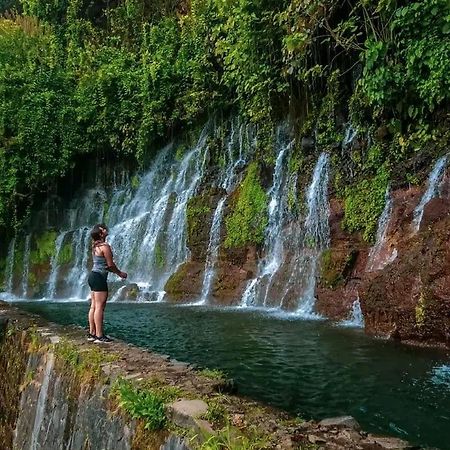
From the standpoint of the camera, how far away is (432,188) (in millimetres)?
10422

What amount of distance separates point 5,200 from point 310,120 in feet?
41.2

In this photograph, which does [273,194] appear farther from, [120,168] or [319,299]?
[120,168]

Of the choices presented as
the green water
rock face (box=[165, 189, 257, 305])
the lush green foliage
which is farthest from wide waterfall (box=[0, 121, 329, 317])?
the lush green foliage

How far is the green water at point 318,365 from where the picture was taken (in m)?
5.05

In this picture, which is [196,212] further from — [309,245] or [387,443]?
[387,443]

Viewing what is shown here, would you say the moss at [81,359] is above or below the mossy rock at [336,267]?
below

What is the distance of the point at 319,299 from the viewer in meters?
11.2

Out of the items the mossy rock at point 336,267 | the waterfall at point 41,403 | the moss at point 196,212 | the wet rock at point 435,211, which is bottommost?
the waterfall at point 41,403

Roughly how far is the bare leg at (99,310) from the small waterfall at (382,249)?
18.8 feet

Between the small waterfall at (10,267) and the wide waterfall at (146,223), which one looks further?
the small waterfall at (10,267)

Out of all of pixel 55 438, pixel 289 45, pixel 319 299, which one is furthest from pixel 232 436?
pixel 289 45

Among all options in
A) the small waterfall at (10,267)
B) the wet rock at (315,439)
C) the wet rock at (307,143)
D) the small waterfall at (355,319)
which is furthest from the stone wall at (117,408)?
the small waterfall at (10,267)

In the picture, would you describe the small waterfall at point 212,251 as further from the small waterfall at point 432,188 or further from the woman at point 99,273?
the woman at point 99,273

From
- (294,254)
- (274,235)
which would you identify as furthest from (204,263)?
(294,254)
